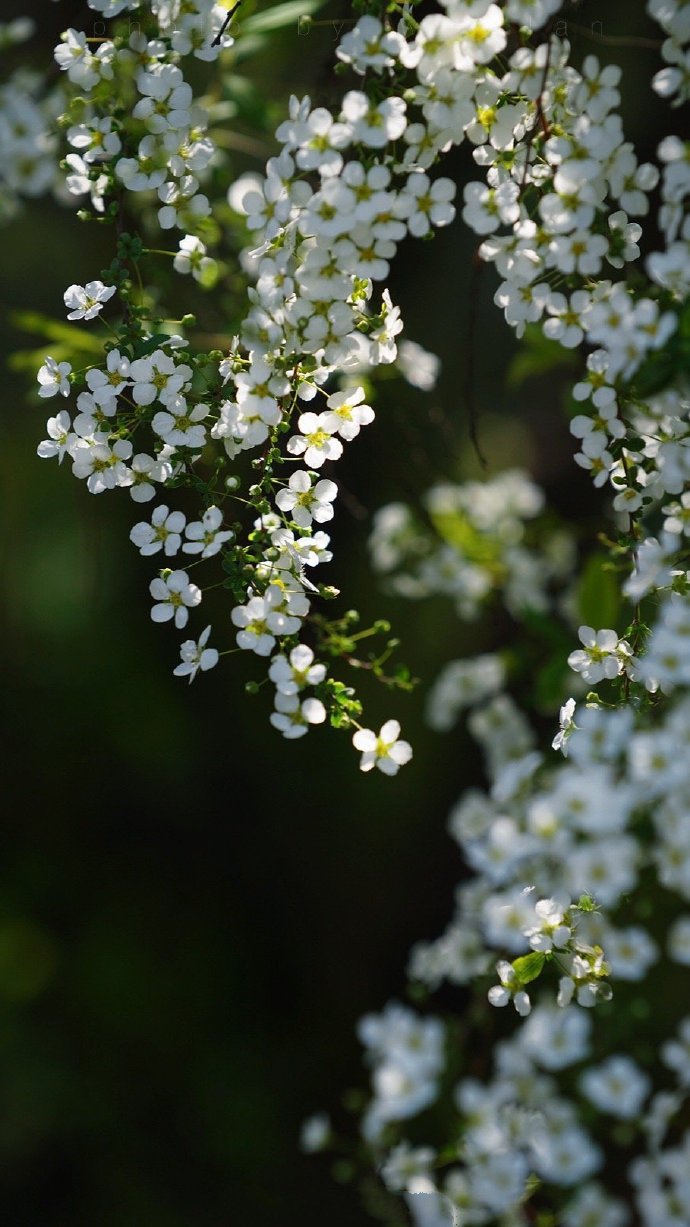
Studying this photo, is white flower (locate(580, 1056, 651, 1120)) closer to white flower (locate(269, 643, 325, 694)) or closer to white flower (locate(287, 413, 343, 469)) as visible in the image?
white flower (locate(269, 643, 325, 694))

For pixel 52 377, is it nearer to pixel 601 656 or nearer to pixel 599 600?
pixel 601 656

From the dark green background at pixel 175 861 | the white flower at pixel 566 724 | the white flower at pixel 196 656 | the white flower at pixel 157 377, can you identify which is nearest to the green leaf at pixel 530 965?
the white flower at pixel 566 724

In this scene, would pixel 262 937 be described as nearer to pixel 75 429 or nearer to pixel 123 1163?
pixel 123 1163

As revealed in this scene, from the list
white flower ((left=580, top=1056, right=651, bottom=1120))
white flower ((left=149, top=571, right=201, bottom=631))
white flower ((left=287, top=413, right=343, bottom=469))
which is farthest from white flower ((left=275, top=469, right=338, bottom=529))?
white flower ((left=580, top=1056, right=651, bottom=1120))

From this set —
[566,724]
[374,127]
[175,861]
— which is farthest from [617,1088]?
[175,861]

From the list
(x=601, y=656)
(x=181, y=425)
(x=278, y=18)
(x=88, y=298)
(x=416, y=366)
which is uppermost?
(x=278, y=18)

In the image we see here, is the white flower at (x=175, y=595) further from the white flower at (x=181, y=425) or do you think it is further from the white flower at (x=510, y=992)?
the white flower at (x=510, y=992)

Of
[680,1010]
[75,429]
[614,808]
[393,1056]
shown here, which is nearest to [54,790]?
[680,1010]

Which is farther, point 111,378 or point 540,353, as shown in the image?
point 540,353
